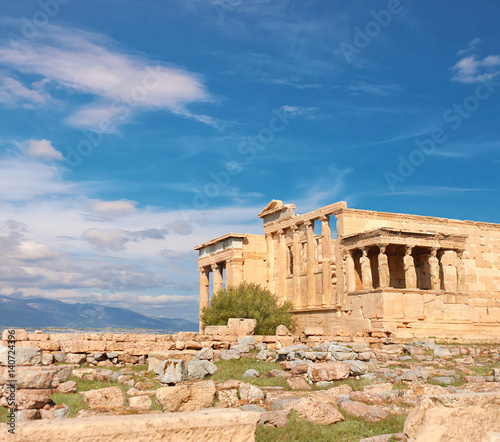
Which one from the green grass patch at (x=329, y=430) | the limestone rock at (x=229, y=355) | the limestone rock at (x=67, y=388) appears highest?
the limestone rock at (x=229, y=355)

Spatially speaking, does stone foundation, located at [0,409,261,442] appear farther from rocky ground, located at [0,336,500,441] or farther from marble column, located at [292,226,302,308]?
marble column, located at [292,226,302,308]

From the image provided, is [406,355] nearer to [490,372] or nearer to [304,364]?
[490,372]

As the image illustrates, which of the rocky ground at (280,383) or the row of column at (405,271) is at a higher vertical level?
the row of column at (405,271)

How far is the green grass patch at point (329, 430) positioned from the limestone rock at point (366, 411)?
0.37 ft

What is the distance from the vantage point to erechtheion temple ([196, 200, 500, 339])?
25.2 m

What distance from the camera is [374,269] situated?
29.5 meters

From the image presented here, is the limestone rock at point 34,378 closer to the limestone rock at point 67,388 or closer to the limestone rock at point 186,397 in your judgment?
the limestone rock at point 186,397

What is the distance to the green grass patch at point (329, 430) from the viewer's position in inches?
295

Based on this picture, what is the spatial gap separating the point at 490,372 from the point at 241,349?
6.73 m

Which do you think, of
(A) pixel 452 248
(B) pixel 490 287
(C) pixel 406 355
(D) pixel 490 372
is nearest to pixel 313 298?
(A) pixel 452 248

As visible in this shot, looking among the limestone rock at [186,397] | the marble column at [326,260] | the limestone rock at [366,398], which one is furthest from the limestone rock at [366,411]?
the marble column at [326,260]

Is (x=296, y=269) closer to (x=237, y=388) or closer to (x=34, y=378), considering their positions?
(x=237, y=388)

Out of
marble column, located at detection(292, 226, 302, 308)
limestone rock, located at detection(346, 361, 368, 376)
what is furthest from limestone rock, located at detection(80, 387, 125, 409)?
marble column, located at detection(292, 226, 302, 308)

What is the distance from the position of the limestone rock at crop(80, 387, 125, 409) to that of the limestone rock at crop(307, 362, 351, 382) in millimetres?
4392
